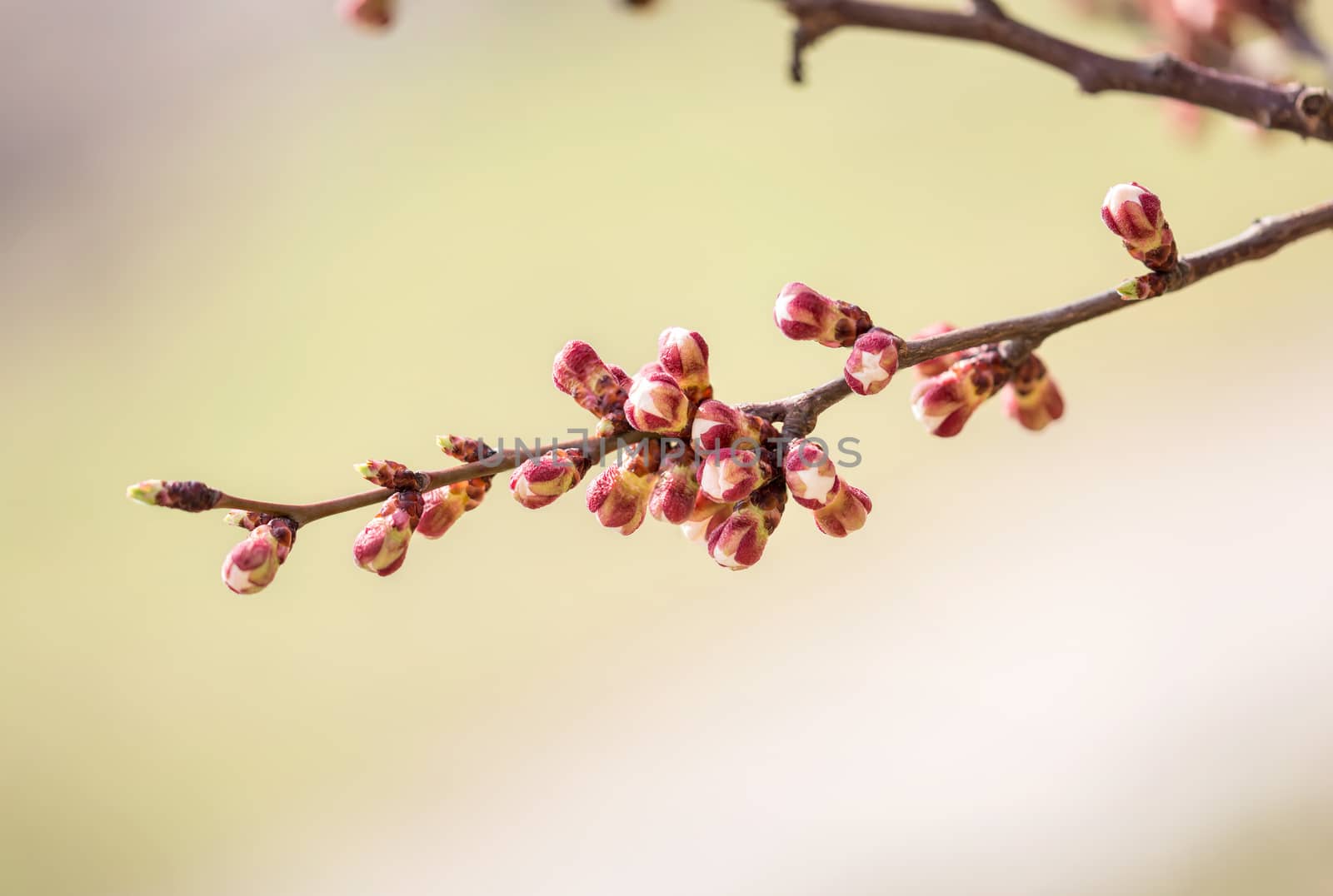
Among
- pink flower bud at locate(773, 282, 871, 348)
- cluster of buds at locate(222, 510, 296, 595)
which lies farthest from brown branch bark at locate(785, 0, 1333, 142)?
cluster of buds at locate(222, 510, 296, 595)

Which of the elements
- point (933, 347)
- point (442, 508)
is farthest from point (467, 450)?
point (933, 347)

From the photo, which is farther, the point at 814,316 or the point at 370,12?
the point at 370,12

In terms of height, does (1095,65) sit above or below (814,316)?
above

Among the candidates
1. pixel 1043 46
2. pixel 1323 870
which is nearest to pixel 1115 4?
pixel 1043 46

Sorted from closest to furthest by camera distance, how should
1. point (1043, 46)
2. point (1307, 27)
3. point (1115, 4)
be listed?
point (1043, 46) → point (1307, 27) → point (1115, 4)

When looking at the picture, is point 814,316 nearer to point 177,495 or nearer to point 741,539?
point 741,539

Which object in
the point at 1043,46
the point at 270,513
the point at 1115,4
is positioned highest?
the point at 1115,4

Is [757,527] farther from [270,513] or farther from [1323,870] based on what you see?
[1323,870]
